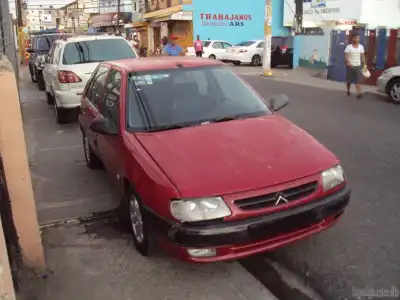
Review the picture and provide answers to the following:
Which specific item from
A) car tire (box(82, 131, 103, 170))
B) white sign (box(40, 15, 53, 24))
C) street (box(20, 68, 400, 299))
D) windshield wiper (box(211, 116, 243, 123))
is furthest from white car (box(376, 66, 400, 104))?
white sign (box(40, 15, 53, 24))

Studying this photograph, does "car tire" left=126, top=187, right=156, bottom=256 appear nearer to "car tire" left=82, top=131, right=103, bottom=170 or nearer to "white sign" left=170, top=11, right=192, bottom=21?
"car tire" left=82, top=131, right=103, bottom=170

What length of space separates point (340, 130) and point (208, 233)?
18.9ft

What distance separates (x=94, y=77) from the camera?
6.00m

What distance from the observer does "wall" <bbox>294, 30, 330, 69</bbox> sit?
67.7 feet

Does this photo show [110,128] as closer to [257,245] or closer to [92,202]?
[92,202]

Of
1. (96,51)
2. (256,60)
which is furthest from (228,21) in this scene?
(96,51)

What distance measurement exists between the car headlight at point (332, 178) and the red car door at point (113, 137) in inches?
69.1

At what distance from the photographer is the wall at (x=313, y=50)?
67.7ft

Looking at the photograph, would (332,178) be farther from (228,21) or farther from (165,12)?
(165,12)

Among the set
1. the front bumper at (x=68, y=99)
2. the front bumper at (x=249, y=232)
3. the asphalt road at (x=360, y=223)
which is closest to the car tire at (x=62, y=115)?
the front bumper at (x=68, y=99)

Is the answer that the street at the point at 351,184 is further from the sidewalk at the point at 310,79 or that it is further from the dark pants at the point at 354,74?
the sidewalk at the point at 310,79

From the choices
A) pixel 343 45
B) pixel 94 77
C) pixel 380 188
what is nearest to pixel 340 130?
pixel 380 188

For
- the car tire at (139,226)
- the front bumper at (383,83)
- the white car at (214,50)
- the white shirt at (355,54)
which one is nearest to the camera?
Result: the car tire at (139,226)

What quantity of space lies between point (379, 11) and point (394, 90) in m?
16.8
